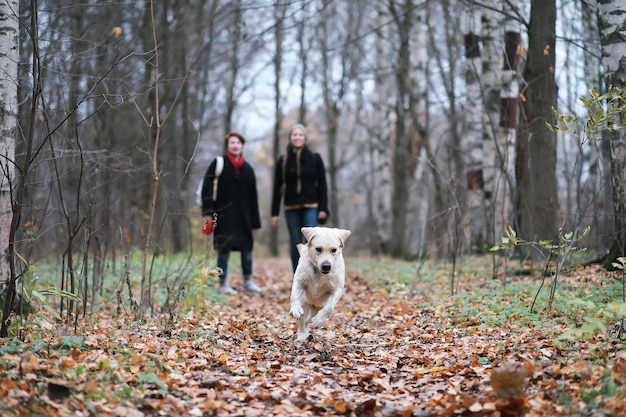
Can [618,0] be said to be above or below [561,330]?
above

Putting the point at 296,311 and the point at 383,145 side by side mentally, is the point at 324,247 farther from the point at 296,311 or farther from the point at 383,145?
the point at 383,145

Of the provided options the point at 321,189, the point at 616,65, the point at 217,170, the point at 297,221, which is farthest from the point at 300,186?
the point at 616,65

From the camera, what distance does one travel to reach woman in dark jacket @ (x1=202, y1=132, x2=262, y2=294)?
10133 millimetres

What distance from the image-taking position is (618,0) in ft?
21.7

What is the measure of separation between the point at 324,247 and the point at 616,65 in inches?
146

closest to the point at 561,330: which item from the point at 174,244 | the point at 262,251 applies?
the point at 174,244

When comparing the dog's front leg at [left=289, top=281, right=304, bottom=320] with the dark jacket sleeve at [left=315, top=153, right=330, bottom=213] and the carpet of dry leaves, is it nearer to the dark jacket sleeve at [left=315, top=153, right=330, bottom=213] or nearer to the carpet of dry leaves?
the carpet of dry leaves

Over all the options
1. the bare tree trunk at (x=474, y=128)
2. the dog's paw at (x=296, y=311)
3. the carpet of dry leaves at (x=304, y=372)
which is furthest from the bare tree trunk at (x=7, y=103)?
the bare tree trunk at (x=474, y=128)

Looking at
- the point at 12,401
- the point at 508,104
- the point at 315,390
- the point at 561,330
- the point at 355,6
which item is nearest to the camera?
the point at 12,401

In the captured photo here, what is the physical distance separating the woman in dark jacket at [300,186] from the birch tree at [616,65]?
4.52 m

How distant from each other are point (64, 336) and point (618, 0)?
6.46 metres

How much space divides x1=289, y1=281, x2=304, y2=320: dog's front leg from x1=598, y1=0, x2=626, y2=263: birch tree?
134 inches

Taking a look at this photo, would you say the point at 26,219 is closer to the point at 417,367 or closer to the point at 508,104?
the point at 417,367

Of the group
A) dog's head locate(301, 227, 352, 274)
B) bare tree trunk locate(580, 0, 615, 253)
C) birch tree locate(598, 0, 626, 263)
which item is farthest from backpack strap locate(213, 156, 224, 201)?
birch tree locate(598, 0, 626, 263)
